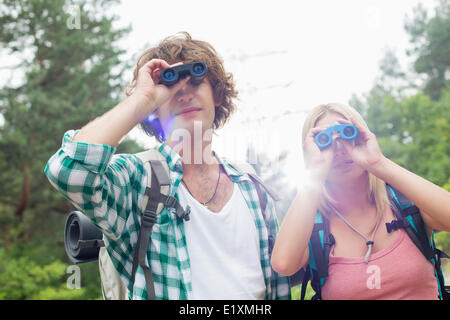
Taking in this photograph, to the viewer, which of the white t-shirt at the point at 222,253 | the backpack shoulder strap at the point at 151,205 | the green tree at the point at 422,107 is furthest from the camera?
the green tree at the point at 422,107

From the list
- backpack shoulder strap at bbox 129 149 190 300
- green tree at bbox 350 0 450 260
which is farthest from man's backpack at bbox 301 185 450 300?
green tree at bbox 350 0 450 260

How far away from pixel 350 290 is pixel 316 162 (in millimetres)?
562

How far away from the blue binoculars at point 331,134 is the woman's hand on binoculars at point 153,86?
66cm

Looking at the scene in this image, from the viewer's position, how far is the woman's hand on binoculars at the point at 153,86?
1.43 metres

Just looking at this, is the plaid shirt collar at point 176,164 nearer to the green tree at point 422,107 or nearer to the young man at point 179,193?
the young man at point 179,193

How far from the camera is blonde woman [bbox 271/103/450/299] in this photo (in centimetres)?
145

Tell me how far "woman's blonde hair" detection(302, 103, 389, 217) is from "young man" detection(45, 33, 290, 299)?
0.28 meters

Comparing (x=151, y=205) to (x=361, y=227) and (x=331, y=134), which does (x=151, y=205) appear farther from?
(x=361, y=227)

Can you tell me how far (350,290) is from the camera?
1.49 metres

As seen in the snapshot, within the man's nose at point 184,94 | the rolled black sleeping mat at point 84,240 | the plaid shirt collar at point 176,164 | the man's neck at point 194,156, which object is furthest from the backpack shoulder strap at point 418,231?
the rolled black sleeping mat at point 84,240

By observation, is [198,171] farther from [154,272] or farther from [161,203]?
[154,272]

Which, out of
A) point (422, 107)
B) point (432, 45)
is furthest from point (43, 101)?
point (432, 45)

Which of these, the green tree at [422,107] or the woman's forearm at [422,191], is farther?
the green tree at [422,107]

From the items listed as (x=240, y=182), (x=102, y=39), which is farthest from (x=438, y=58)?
(x=240, y=182)
